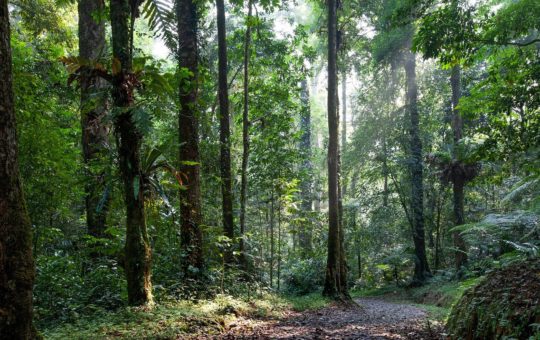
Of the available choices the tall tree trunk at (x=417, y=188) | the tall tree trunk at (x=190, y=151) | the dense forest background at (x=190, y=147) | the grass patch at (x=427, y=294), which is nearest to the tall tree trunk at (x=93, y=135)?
the dense forest background at (x=190, y=147)

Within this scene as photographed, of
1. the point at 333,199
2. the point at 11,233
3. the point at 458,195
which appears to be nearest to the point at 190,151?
the point at 333,199

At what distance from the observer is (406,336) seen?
6.07m

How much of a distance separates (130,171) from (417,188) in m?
14.8

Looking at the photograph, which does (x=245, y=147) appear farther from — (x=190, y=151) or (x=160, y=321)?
(x=160, y=321)

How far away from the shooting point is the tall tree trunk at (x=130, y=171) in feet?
19.1

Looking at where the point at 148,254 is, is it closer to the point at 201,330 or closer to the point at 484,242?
the point at 201,330

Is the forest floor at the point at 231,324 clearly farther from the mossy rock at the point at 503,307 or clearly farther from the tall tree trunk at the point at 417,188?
the tall tree trunk at the point at 417,188

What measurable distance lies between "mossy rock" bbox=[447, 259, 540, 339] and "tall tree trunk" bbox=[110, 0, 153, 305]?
443cm

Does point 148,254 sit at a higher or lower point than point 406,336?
higher

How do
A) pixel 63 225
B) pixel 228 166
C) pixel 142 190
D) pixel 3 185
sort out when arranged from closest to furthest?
pixel 3 185, pixel 142 190, pixel 63 225, pixel 228 166

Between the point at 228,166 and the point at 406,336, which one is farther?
the point at 228,166

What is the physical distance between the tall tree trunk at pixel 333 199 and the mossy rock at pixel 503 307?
6241 millimetres

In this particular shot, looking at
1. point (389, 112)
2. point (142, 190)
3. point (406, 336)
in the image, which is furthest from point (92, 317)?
point (389, 112)

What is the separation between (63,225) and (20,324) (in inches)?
302
